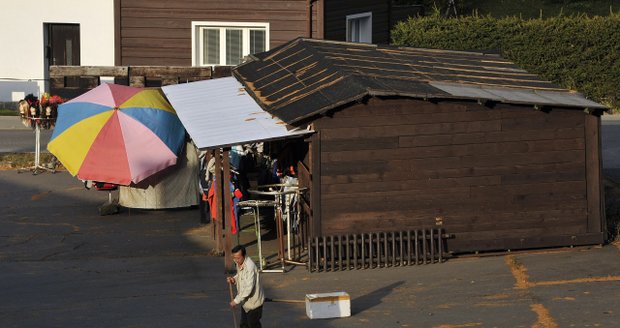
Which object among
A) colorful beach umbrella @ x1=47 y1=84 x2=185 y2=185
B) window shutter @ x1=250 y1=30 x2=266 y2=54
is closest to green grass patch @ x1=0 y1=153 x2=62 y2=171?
colorful beach umbrella @ x1=47 y1=84 x2=185 y2=185

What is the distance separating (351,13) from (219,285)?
16799mm

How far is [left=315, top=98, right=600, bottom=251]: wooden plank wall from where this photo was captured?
16125mm

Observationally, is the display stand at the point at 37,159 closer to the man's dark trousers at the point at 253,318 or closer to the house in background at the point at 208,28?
the house in background at the point at 208,28

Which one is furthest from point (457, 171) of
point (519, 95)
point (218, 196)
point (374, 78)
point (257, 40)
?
point (257, 40)

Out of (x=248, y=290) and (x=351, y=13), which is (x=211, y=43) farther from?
(x=248, y=290)

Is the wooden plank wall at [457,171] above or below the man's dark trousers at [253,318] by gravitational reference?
above

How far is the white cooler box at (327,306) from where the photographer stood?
13.4 meters

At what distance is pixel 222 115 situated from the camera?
17.6m

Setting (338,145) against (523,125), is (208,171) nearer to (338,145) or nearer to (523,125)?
(338,145)

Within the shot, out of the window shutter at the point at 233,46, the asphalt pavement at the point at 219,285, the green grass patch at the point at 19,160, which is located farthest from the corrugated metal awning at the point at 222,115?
the window shutter at the point at 233,46

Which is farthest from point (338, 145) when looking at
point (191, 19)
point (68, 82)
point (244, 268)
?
point (191, 19)

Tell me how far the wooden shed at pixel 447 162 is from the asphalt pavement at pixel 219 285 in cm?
53

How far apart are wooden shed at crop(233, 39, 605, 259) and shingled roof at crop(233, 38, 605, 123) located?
51 mm

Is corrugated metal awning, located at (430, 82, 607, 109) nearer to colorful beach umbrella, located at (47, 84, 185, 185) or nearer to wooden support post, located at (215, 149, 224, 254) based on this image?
wooden support post, located at (215, 149, 224, 254)
